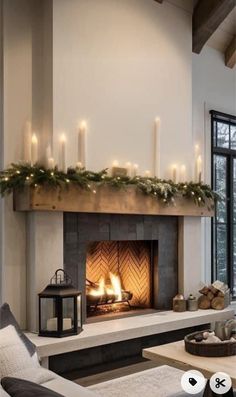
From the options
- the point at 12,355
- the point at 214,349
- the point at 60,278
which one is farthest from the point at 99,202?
the point at 12,355

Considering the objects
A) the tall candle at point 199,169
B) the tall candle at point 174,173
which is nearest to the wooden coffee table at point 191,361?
the tall candle at point 174,173

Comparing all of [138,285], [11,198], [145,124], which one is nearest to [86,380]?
[138,285]

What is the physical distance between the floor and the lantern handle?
0.80m

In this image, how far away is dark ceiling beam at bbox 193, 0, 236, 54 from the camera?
4.97 meters

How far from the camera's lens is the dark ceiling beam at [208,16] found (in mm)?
4973

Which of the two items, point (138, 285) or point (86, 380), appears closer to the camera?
point (86, 380)

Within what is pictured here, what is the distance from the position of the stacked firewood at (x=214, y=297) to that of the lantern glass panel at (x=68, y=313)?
170 cm

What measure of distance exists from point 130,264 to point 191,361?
7.00 feet

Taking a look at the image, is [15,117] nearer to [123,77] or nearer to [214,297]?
[123,77]

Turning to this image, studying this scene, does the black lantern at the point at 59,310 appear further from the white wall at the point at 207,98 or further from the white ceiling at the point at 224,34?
the white ceiling at the point at 224,34

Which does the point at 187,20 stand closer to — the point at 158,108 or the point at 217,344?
the point at 158,108

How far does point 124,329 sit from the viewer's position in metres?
4.00

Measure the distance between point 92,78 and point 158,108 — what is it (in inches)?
33.9

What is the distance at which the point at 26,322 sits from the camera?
13.1 ft
